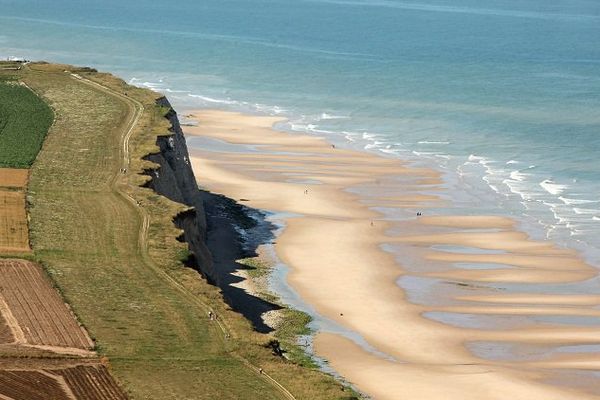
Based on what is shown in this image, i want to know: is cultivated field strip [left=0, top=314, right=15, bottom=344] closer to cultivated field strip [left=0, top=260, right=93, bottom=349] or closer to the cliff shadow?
cultivated field strip [left=0, top=260, right=93, bottom=349]

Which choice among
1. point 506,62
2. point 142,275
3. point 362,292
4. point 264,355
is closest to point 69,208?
point 142,275

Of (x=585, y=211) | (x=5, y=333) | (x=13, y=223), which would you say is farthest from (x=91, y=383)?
(x=585, y=211)

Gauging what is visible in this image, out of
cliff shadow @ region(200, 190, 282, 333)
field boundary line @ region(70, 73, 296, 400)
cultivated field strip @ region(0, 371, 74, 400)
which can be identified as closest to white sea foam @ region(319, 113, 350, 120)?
field boundary line @ region(70, 73, 296, 400)

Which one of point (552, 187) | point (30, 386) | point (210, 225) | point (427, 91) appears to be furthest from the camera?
point (427, 91)

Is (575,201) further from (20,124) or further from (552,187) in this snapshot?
(20,124)

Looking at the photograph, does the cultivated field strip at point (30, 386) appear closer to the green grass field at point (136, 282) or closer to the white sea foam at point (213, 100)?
the green grass field at point (136, 282)
